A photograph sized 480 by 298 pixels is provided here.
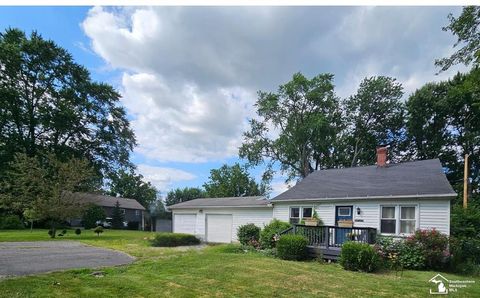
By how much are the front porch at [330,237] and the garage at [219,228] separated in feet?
29.2

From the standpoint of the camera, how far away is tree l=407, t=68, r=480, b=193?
2886 centimetres

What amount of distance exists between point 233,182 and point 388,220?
1573 inches

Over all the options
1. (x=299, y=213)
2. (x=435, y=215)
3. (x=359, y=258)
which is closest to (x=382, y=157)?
(x=299, y=213)

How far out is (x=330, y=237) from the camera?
45.4 ft

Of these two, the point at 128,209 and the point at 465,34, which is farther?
the point at 128,209

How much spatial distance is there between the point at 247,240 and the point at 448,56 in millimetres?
12707

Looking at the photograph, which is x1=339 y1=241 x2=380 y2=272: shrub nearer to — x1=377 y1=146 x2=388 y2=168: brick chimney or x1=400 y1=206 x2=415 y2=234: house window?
x1=400 y1=206 x2=415 y2=234: house window

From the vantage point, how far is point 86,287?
22.7 ft

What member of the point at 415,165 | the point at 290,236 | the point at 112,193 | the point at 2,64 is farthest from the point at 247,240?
the point at 112,193

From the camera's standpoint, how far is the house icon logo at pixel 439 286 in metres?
7.85

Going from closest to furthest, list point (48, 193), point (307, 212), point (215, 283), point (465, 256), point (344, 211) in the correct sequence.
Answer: point (215, 283)
point (465, 256)
point (344, 211)
point (307, 212)
point (48, 193)

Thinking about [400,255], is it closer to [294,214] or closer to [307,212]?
[307,212]

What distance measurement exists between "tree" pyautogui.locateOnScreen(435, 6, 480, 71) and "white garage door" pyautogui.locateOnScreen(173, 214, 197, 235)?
1901cm

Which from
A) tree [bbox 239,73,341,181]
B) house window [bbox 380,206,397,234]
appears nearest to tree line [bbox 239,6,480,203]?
tree [bbox 239,73,341,181]
